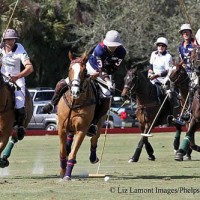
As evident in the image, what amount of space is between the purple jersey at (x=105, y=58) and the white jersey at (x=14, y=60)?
4.17ft

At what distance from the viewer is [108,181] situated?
554 inches

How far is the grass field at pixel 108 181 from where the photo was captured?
12180mm

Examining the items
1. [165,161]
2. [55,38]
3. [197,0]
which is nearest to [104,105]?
[165,161]

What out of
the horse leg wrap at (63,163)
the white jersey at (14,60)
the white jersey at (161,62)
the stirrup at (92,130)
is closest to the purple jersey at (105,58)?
the stirrup at (92,130)

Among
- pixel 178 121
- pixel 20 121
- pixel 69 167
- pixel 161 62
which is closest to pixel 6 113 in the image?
pixel 20 121

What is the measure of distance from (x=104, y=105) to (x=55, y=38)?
3184 centimetres

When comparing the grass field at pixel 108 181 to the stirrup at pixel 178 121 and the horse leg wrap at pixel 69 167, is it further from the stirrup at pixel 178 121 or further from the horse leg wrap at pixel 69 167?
the stirrup at pixel 178 121

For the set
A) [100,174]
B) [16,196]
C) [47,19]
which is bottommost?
[47,19]

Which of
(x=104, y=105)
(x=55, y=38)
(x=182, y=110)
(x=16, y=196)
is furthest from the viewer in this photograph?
(x=55, y=38)

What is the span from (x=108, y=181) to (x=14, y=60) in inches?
113

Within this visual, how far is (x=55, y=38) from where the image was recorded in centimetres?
4731

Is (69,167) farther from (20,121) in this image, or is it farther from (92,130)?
(20,121)

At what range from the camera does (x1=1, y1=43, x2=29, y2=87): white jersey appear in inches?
604

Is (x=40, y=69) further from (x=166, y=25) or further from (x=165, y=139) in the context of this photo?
(x=165, y=139)
